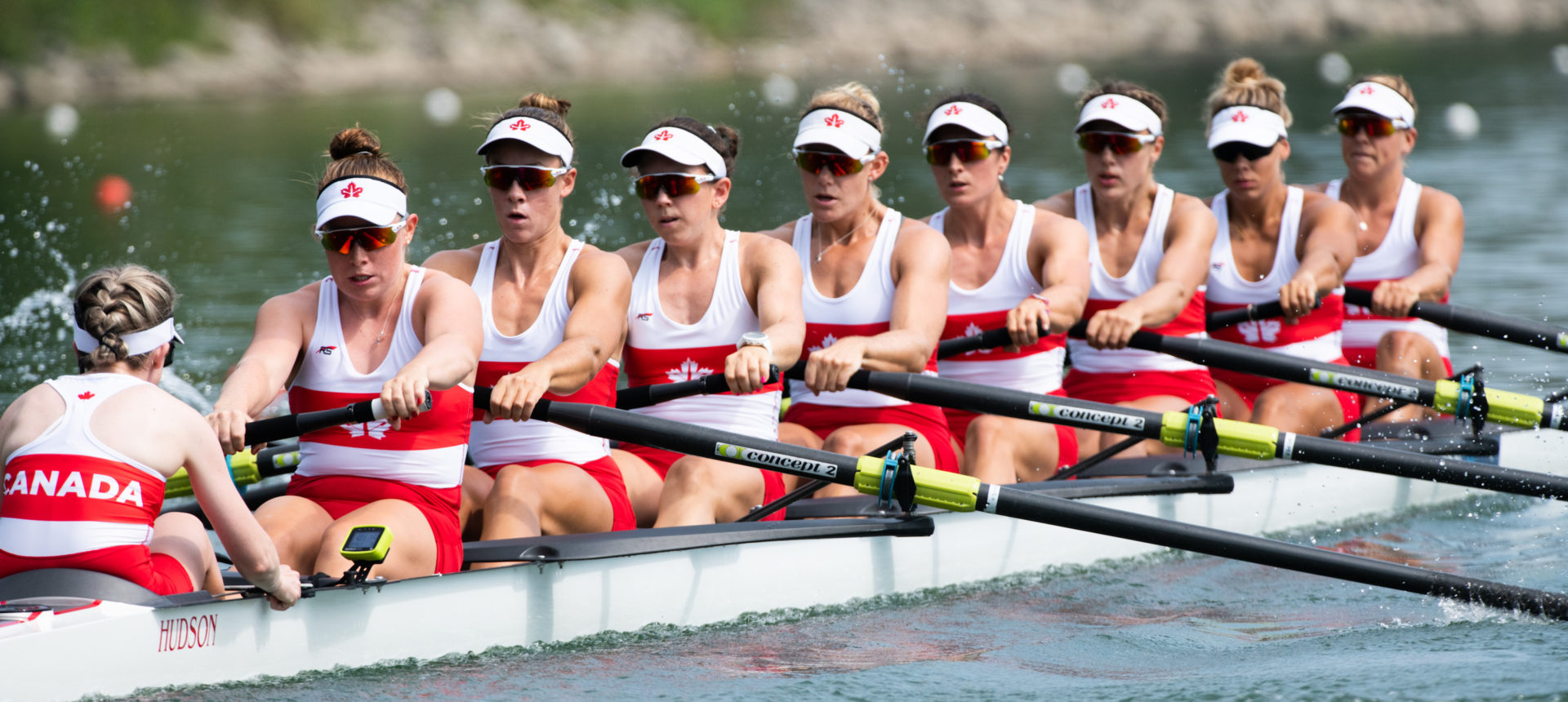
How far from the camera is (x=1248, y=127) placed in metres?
6.43

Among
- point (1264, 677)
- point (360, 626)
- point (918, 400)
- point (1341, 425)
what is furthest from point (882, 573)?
point (1341, 425)

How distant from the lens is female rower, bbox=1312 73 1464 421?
6707mm

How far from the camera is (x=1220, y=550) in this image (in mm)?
4570

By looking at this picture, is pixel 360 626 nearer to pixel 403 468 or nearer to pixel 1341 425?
pixel 403 468

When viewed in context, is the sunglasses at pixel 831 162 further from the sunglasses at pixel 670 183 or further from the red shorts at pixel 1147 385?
the red shorts at pixel 1147 385

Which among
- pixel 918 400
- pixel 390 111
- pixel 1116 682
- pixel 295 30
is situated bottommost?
pixel 1116 682

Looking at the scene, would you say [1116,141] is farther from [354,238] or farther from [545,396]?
[354,238]

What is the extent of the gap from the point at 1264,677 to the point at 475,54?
87.6 ft

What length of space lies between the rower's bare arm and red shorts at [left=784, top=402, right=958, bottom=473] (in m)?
1.78

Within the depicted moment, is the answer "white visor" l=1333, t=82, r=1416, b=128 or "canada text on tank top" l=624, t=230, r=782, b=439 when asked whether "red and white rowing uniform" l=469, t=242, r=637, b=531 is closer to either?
"canada text on tank top" l=624, t=230, r=782, b=439

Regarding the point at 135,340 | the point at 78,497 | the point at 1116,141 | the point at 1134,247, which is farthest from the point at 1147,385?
the point at 78,497

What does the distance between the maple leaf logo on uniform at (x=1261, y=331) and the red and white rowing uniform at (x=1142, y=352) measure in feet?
1.09

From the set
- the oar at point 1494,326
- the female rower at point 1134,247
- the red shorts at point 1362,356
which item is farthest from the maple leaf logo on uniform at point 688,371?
the red shorts at point 1362,356

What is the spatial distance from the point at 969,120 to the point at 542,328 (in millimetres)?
1814
